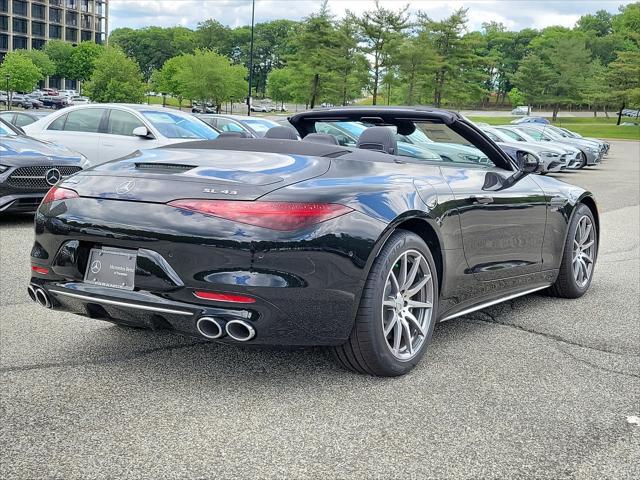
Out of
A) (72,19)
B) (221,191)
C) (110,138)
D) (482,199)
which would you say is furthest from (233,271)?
(72,19)

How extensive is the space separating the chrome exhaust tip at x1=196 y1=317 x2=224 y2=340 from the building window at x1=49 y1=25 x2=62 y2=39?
5336 inches

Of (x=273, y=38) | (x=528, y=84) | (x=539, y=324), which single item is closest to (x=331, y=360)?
(x=539, y=324)

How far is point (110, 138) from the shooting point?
38.3 feet

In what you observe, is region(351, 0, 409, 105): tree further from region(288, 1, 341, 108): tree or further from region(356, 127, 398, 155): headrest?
region(356, 127, 398, 155): headrest

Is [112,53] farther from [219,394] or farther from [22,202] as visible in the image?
[219,394]

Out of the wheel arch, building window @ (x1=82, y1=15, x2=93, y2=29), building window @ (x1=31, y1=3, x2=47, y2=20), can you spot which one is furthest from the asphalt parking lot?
building window @ (x1=82, y1=15, x2=93, y2=29)

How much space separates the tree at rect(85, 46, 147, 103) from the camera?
157ft

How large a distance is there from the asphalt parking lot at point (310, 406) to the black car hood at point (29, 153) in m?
4.12

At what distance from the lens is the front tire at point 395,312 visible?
11.6 ft

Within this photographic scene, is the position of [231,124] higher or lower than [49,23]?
lower

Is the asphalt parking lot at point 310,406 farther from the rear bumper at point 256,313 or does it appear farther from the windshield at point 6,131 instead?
the windshield at point 6,131

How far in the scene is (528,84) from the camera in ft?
303

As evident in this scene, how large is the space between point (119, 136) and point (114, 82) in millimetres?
37970

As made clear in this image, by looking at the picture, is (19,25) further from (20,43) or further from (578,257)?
(578,257)
